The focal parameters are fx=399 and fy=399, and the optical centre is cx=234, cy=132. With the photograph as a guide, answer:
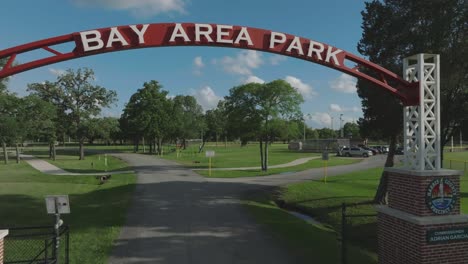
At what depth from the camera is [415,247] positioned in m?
8.84

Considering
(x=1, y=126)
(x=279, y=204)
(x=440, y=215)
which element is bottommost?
(x=279, y=204)

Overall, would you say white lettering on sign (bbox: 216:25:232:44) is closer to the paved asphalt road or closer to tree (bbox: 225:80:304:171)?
the paved asphalt road

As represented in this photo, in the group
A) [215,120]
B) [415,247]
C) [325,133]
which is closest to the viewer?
[415,247]

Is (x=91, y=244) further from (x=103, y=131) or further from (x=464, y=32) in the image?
(x=103, y=131)

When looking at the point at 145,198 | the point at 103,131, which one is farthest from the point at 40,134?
the point at 145,198

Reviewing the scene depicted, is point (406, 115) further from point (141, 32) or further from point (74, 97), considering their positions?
point (74, 97)

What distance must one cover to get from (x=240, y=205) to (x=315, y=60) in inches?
440

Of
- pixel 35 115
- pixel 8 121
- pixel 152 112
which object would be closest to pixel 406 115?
pixel 8 121

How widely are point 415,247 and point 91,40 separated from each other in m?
8.35

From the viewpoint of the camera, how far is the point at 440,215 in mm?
9023

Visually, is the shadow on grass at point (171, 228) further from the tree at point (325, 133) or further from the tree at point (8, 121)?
the tree at point (325, 133)

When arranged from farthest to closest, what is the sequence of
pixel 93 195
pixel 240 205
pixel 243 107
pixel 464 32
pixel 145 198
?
pixel 243 107
pixel 93 195
pixel 145 198
pixel 240 205
pixel 464 32

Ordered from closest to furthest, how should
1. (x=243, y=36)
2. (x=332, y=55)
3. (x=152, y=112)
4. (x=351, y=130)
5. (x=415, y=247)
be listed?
(x=415, y=247)
(x=243, y=36)
(x=332, y=55)
(x=152, y=112)
(x=351, y=130)

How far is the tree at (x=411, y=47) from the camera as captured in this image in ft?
53.4
